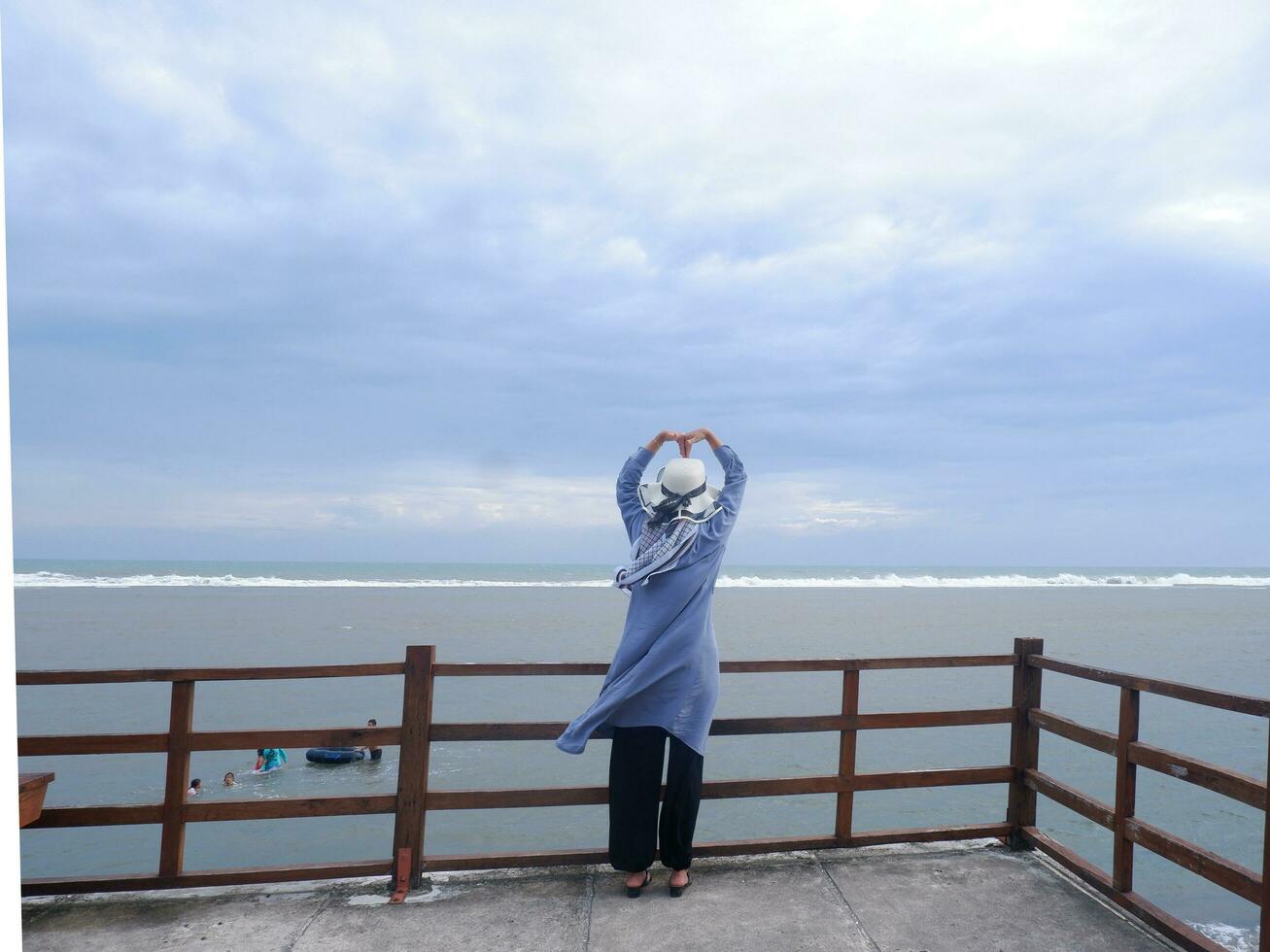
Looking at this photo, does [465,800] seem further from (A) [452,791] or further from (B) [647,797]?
(B) [647,797]

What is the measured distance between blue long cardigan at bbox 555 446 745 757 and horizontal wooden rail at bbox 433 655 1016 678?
0.94 feet

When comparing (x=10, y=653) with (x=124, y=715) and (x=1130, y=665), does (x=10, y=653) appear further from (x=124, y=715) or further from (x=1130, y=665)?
(x=1130, y=665)

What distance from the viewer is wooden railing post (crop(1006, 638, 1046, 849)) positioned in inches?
162

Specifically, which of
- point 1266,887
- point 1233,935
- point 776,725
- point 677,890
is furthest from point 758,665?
point 1233,935

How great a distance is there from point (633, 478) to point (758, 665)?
3.55ft

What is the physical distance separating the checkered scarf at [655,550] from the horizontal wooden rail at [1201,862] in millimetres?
2106

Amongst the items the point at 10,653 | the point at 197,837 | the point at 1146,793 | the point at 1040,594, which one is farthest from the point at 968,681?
the point at 1040,594

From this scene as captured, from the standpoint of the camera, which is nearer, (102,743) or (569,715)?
(102,743)

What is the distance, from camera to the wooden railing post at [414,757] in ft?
11.8

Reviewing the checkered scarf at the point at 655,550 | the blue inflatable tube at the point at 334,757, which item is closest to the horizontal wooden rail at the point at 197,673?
the checkered scarf at the point at 655,550

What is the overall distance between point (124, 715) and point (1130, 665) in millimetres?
16374

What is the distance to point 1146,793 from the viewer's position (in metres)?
8.09

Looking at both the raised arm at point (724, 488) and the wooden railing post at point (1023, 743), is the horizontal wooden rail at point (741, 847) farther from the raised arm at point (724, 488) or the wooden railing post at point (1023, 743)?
the raised arm at point (724, 488)

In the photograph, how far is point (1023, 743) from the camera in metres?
4.16
